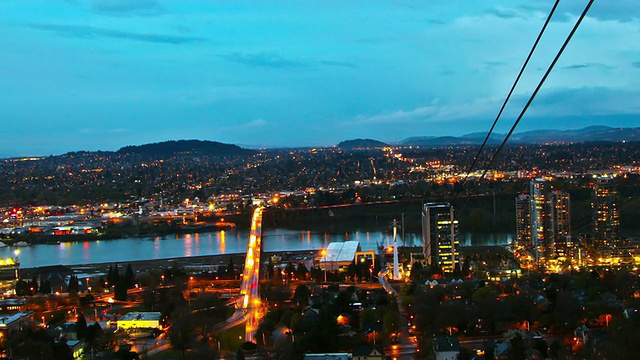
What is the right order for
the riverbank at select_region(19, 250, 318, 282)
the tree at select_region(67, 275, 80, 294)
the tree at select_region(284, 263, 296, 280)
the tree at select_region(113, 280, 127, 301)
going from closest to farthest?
1. the tree at select_region(113, 280, 127, 301)
2. the tree at select_region(67, 275, 80, 294)
3. the tree at select_region(284, 263, 296, 280)
4. the riverbank at select_region(19, 250, 318, 282)

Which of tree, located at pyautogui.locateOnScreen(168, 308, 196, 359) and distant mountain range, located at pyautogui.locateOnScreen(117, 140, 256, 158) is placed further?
distant mountain range, located at pyautogui.locateOnScreen(117, 140, 256, 158)

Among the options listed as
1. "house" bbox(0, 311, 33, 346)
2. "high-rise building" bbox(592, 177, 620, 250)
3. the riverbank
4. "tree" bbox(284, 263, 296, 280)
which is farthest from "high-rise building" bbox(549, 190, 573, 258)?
"house" bbox(0, 311, 33, 346)

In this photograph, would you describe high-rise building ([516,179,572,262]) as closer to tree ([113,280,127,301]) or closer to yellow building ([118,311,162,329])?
tree ([113,280,127,301])

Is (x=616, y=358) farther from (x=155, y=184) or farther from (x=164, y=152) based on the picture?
(x=164, y=152)

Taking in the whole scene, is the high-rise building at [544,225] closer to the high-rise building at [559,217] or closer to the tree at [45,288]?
the high-rise building at [559,217]

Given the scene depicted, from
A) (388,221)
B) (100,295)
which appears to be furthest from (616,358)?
(388,221)
